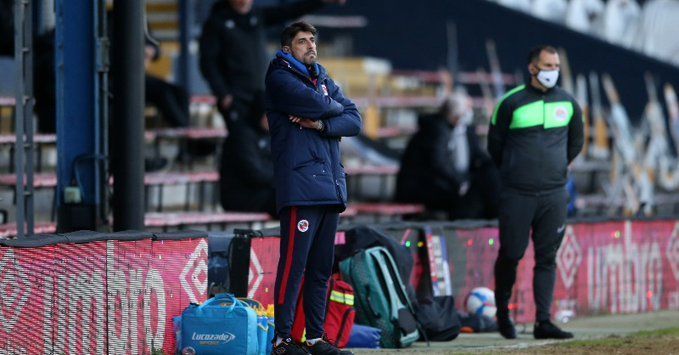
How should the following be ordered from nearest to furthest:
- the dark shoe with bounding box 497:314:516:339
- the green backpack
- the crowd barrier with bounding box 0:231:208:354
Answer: the crowd barrier with bounding box 0:231:208:354, the green backpack, the dark shoe with bounding box 497:314:516:339

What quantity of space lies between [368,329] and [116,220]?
67.5 inches

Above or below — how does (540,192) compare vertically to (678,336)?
above

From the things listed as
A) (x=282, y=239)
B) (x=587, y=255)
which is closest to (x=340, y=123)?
(x=282, y=239)

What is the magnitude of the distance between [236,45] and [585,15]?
36.7 feet

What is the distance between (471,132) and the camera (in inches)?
736

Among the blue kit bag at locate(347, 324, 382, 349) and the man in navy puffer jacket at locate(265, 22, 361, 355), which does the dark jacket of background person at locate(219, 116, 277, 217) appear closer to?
the blue kit bag at locate(347, 324, 382, 349)

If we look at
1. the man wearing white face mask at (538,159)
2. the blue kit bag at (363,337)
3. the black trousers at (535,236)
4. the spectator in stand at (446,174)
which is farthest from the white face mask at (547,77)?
the spectator in stand at (446,174)

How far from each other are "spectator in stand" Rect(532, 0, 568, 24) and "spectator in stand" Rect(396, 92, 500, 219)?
28.3 feet

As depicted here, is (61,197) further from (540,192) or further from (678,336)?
(678,336)

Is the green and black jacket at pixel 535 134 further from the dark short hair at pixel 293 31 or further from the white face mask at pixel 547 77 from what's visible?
the dark short hair at pixel 293 31

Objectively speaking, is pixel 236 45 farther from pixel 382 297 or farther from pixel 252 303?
pixel 252 303

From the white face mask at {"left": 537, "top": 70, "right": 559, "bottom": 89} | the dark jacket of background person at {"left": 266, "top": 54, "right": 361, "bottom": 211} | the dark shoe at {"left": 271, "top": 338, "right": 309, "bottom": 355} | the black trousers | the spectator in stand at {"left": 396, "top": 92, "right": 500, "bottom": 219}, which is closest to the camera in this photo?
the dark jacket of background person at {"left": 266, "top": 54, "right": 361, "bottom": 211}

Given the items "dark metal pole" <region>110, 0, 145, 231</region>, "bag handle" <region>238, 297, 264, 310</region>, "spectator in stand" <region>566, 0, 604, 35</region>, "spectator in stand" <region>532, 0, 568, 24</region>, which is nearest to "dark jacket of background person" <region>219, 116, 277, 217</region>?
"dark metal pole" <region>110, 0, 145, 231</region>

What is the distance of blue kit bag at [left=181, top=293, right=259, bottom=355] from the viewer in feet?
34.9
